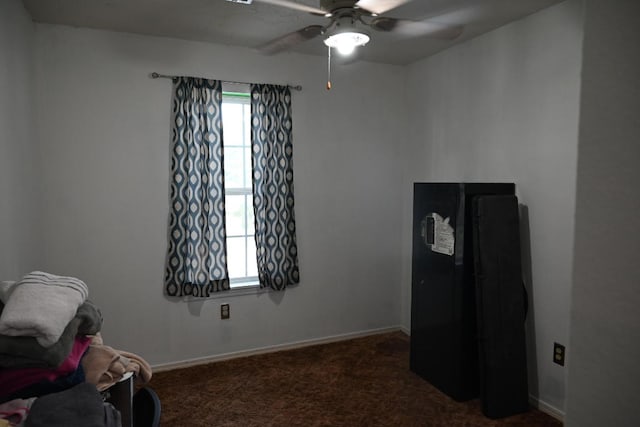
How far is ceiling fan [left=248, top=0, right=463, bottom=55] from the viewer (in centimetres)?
176

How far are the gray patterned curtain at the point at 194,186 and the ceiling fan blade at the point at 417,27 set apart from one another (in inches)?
65.7

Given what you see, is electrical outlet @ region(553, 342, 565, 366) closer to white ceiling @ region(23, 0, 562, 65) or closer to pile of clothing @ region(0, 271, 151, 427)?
white ceiling @ region(23, 0, 562, 65)

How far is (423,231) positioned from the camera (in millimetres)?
2949

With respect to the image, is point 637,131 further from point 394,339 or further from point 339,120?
point 394,339

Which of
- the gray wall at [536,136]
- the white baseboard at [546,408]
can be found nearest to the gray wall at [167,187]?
the gray wall at [536,136]

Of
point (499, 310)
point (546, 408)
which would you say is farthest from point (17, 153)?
point (546, 408)

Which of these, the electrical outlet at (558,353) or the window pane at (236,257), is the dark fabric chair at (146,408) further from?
the electrical outlet at (558,353)

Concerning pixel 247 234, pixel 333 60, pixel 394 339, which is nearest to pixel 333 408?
pixel 394 339

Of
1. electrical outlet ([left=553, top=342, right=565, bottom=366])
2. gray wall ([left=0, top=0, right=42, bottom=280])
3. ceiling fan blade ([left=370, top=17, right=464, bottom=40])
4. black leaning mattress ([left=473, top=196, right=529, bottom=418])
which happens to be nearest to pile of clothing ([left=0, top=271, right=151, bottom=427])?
gray wall ([left=0, top=0, right=42, bottom=280])

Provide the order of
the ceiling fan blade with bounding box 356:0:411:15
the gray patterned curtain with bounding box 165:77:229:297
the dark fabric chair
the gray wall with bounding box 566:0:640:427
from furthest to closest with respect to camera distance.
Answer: the gray patterned curtain with bounding box 165:77:229:297
the ceiling fan blade with bounding box 356:0:411:15
the dark fabric chair
the gray wall with bounding box 566:0:640:427

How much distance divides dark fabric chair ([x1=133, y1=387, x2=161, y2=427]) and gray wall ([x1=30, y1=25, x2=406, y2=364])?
1.79 meters

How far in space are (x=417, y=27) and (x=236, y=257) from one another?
237 centimetres

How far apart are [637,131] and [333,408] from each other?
95.1 inches

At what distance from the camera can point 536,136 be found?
2.61 meters
